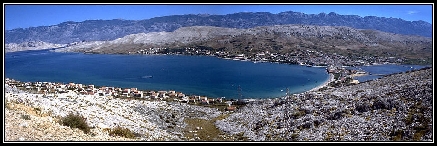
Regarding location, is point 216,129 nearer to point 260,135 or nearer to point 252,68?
point 260,135

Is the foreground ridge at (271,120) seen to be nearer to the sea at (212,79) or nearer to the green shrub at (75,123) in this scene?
the green shrub at (75,123)

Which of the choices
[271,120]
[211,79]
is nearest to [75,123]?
[271,120]

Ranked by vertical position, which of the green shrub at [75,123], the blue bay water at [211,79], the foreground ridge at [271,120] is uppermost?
the green shrub at [75,123]

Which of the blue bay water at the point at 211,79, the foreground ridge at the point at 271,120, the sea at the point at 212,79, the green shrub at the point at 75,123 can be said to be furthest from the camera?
the blue bay water at the point at 211,79

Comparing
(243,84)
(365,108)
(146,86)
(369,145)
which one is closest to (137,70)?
(146,86)

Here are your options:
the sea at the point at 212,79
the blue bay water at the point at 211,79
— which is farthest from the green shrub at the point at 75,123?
the blue bay water at the point at 211,79

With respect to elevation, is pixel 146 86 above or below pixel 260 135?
below

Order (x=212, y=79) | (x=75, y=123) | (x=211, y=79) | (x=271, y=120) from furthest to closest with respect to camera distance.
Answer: (x=212, y=79), (x=211, y=79), (x=271, y=120), (x=75, y=123)

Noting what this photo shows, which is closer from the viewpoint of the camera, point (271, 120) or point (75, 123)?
point (75, 123)

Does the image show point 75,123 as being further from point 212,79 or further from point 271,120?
point 212,79

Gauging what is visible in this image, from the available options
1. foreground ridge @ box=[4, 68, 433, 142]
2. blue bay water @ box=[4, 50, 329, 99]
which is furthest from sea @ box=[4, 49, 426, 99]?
foreground ridge @ box=[4, 68, 433, 142]

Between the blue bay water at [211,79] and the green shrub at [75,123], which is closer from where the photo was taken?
the green shrub at [75,123]
